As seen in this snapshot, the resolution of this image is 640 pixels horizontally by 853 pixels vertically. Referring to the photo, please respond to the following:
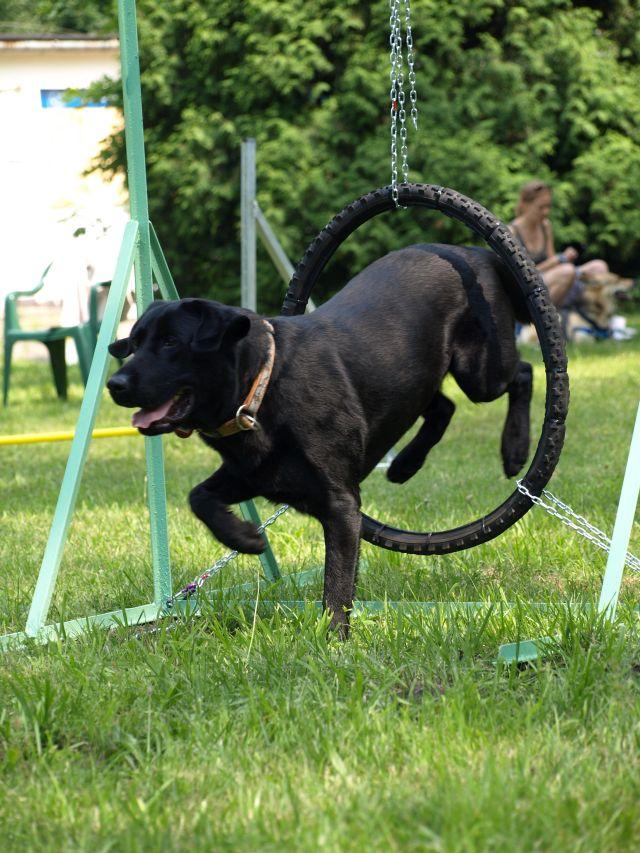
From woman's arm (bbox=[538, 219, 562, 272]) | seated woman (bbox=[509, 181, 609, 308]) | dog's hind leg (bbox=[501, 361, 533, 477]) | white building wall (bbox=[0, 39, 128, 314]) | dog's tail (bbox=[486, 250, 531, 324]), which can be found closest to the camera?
dog's tail (bbox=[486, 250, 531, 324])

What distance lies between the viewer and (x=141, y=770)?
104 inches

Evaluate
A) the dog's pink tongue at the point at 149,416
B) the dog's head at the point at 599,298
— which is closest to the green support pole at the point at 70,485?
the dog's pink tongue at the point at 149,416

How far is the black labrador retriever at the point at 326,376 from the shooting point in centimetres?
345

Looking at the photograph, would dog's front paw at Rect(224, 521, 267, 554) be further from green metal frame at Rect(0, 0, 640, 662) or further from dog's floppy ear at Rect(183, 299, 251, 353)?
dog's floppy ear at Rect(183, 299, 251, 353)

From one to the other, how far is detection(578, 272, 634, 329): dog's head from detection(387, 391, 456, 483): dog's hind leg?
11.0m

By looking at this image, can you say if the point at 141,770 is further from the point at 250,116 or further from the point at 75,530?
the point at 250,116

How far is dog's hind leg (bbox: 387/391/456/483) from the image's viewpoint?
464cm

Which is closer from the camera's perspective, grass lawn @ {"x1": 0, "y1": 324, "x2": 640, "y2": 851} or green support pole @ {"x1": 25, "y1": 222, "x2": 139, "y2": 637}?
grass lawn @ {"x1": 0, "y1": 324, "x2": 640, "y2": 851}

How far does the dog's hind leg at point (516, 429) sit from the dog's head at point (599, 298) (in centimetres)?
1108

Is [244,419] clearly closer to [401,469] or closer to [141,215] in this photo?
[141,215]

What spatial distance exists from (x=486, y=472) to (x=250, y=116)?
39.2 ft

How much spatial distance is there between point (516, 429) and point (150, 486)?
4.83 ft

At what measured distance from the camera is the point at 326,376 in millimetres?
3697

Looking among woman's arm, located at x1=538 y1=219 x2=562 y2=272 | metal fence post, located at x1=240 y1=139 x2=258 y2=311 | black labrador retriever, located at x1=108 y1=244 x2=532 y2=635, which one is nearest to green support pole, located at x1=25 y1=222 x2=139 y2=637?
black labrador retriever, located at x1=108 y1=244 x2=532 y2=635
